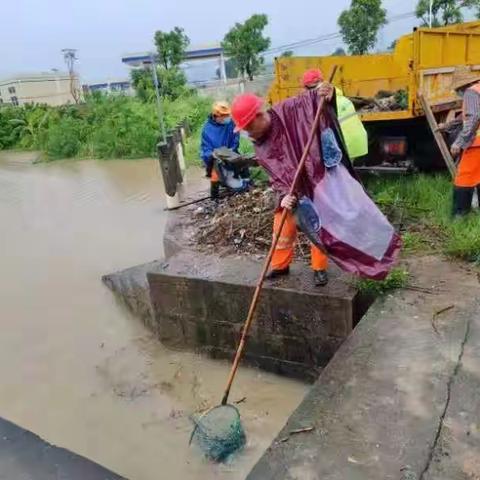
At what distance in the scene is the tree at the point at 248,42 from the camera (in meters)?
24.9

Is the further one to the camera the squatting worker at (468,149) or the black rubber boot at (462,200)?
the black rubber boot at (462,200)

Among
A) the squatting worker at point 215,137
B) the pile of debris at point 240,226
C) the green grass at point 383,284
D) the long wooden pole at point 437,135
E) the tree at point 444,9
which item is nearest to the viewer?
the green grass at point 383,284

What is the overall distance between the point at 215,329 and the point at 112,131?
519 inches

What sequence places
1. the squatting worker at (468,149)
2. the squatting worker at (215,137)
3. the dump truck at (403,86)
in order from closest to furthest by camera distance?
the squatting worker at (468,149) → the dump truck at (403,86) → the squatting worker at (215,137)

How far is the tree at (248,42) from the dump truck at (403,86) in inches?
775

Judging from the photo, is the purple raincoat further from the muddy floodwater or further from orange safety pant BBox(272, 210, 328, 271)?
the muddy floodwater

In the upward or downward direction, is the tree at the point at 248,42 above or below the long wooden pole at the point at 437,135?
above

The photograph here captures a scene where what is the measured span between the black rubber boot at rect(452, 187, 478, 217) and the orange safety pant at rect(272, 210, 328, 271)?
1.58 meters

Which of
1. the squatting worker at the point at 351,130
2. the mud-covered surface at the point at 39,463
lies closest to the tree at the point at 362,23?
the squatting worker at the point at 351,130

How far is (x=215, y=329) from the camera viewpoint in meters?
4.04

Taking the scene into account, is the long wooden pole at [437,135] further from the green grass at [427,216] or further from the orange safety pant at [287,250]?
the orange safety pant at [287,250]

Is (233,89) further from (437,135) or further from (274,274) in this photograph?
(274,274)

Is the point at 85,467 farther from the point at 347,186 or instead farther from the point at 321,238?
the point at 347,186

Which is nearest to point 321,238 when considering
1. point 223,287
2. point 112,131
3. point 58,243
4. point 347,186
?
point 347,186
